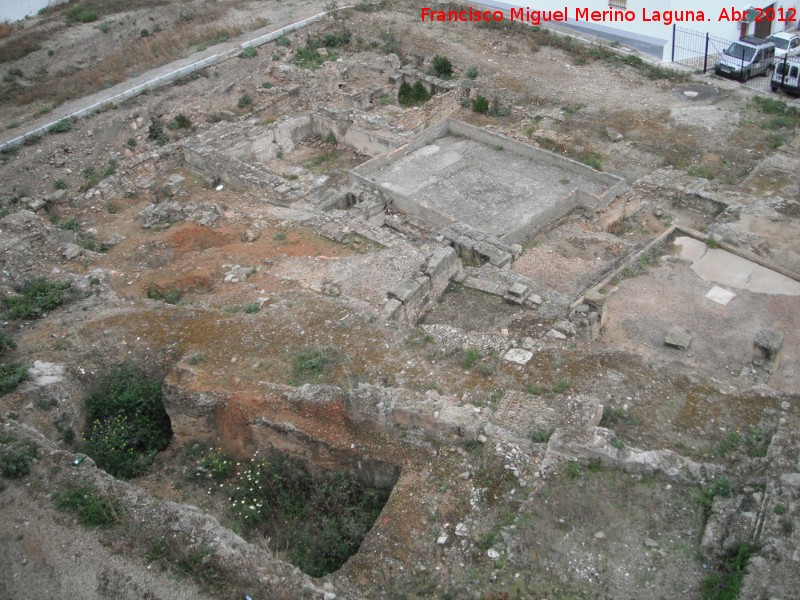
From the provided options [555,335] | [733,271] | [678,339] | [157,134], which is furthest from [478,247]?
[157,134]

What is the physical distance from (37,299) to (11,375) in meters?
2.75

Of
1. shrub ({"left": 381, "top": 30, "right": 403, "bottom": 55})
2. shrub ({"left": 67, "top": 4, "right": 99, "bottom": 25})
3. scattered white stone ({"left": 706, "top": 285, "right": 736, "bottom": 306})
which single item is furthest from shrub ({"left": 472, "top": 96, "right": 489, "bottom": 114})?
shrub ({"left": 67, "top": 4, "right": 99, "bottom": 25})

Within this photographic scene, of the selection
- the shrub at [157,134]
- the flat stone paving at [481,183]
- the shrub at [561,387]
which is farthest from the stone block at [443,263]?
the shrub at [157,134]

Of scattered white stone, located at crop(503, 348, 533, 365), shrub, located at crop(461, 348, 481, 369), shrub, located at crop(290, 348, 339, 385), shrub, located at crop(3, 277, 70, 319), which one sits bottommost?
scattered white stone, located at crop(503, 348, 533, 365)

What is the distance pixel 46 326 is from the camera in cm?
1234

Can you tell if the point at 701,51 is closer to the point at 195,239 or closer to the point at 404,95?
the point at 404,95

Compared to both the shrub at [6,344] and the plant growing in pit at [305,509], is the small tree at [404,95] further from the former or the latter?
the plant growing in pit at [305,509]

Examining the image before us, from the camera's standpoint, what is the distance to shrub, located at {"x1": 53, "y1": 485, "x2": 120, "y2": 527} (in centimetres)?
812

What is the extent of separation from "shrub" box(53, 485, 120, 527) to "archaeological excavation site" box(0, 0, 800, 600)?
0.03 metres

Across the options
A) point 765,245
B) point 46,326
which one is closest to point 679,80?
point 765,245

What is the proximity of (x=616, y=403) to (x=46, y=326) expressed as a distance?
9791 millimetres

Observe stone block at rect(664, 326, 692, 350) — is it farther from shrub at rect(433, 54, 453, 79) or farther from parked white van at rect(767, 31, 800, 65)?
parked white van at rect(767, 31, 800, 65)

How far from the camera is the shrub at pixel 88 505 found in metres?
8.12

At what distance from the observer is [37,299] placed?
43.0 ft
